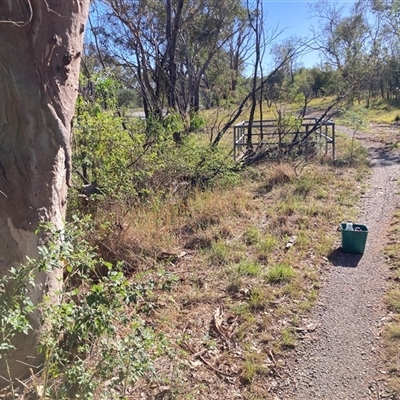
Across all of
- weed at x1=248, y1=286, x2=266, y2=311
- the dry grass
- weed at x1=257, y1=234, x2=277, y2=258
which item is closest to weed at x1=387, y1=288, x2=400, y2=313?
the dry grass

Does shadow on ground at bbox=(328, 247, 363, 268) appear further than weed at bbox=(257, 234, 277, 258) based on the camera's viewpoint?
No

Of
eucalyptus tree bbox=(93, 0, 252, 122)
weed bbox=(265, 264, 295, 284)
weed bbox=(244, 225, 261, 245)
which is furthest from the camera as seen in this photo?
eucalyptus tree bbox=(93, 0, 252, 122)

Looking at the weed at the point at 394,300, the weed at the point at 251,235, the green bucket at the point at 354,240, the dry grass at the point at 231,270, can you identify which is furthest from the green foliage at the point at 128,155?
the weed at the point at 394,300

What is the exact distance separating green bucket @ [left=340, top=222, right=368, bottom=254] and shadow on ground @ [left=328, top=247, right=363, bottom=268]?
2.4 inches

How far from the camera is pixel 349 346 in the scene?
2.93m

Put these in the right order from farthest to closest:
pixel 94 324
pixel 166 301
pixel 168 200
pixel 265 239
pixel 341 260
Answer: pixel 168 200, pixel 265 239, pixel 341 260, pixel 166 301, pixel 94 324

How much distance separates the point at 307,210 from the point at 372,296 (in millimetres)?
2431

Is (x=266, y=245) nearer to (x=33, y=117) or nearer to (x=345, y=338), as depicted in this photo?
(x=345, y=338)

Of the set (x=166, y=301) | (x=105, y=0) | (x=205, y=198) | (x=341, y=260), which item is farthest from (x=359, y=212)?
(x=105, y=0)

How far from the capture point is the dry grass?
8.84ft

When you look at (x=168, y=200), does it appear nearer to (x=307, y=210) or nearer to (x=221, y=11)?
(x=307, y=210)

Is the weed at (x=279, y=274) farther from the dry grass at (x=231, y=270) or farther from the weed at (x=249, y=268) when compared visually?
the weed at (x=249, y=268)

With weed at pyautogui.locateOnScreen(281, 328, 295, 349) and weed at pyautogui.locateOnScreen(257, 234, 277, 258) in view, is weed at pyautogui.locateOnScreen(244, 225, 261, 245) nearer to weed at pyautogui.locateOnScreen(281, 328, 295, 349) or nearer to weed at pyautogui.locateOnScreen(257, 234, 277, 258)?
weed at pyautogui.locateOnScreen(257, 234, 277, 258)

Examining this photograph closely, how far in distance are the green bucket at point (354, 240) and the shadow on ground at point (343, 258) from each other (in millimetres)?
62
